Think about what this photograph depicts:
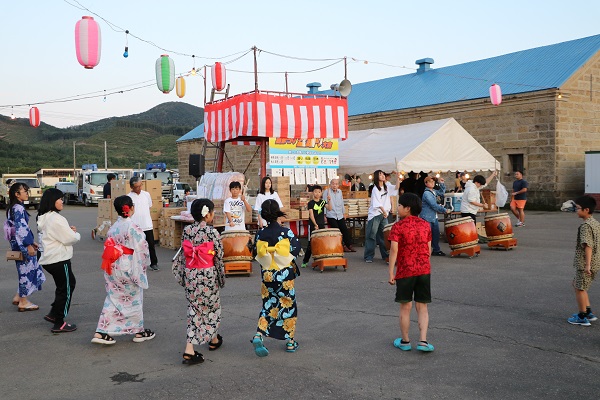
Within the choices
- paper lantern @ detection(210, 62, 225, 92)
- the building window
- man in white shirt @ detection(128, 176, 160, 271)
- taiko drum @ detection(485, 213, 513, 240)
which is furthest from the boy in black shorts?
the building window

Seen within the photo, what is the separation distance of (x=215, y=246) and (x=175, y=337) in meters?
1.46

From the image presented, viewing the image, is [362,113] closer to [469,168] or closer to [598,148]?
[598,148]

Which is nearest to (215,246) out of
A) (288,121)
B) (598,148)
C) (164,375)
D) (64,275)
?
(164,375)

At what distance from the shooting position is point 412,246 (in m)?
5.89

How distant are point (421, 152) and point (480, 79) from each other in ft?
56.0

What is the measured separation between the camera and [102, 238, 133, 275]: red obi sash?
623 centimetres

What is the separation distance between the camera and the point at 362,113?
33.7m

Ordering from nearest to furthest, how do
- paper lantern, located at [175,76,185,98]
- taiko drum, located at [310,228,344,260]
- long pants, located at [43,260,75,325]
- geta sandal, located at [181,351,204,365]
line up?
geta sandal, located at [181,351,204,365] < long pants, located at [43,260,75,325] < taiko drum, located at [310,228,344,260] < paper lantern, located at [175,76,185,98]

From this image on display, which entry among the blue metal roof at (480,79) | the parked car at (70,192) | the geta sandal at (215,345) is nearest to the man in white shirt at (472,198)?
the geta sandal at (215,345)

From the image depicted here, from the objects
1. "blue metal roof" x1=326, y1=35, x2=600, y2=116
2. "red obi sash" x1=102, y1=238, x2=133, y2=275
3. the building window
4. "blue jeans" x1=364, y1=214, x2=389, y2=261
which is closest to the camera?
"red obi sash" x1=102, y1=238, x2=133, y2=275

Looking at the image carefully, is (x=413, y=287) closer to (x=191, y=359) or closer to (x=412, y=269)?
(x=412, y=269)

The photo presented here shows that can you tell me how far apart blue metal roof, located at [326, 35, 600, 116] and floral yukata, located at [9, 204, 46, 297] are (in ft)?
77.8

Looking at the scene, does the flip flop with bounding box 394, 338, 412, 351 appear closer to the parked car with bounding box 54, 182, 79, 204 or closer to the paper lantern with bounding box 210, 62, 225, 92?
the paper lantern with bounding box 210, 62, 225, 92

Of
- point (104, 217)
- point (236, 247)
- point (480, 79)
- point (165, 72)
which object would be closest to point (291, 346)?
point (236, 247)
